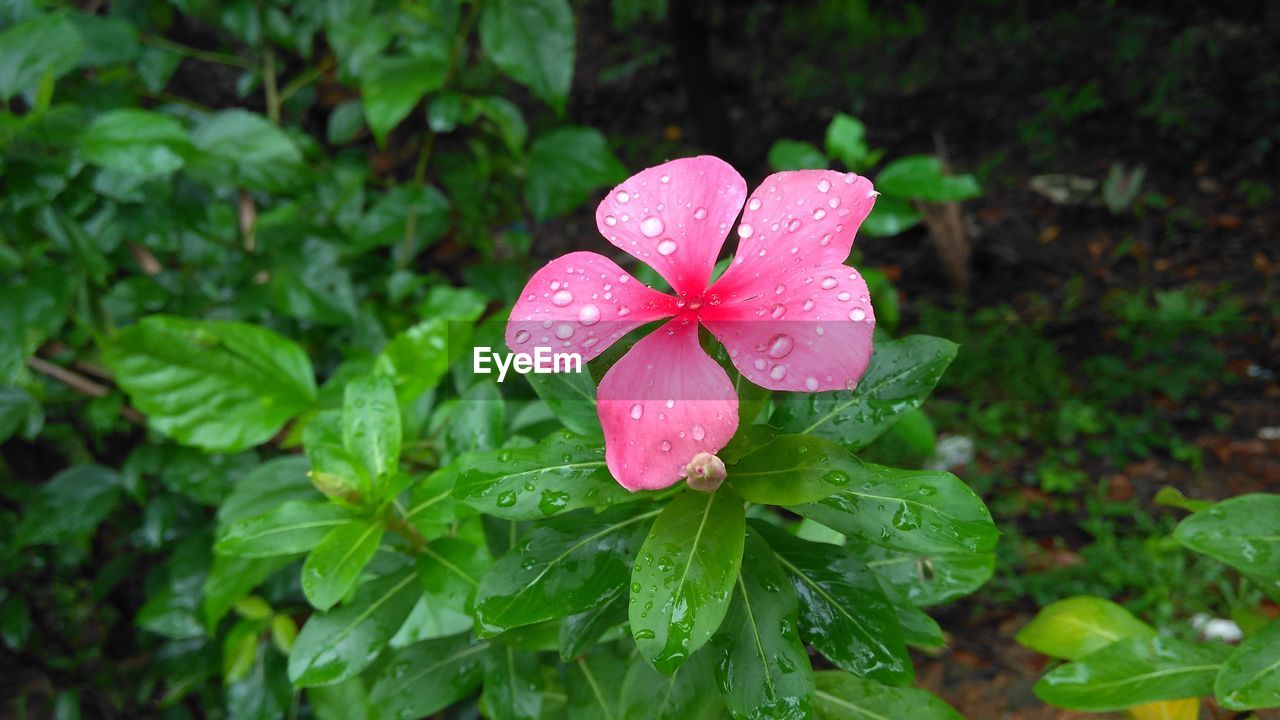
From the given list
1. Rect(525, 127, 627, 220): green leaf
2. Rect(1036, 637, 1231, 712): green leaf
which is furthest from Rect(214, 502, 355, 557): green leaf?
Rect(525, 127, 627, 220): green leaf

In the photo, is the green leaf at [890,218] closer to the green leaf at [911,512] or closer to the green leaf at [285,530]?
the green leaf at [911,512]

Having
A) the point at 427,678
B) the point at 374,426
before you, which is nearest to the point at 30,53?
the point at 374,426

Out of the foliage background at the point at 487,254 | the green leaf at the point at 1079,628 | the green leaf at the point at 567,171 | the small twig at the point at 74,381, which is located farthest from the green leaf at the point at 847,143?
the small twig at the point at 74,381

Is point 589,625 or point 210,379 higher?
point 589,625

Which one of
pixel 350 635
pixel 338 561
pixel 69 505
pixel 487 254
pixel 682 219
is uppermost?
pixel 682 219

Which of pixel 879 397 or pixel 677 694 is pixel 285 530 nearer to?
pixel 677 694
